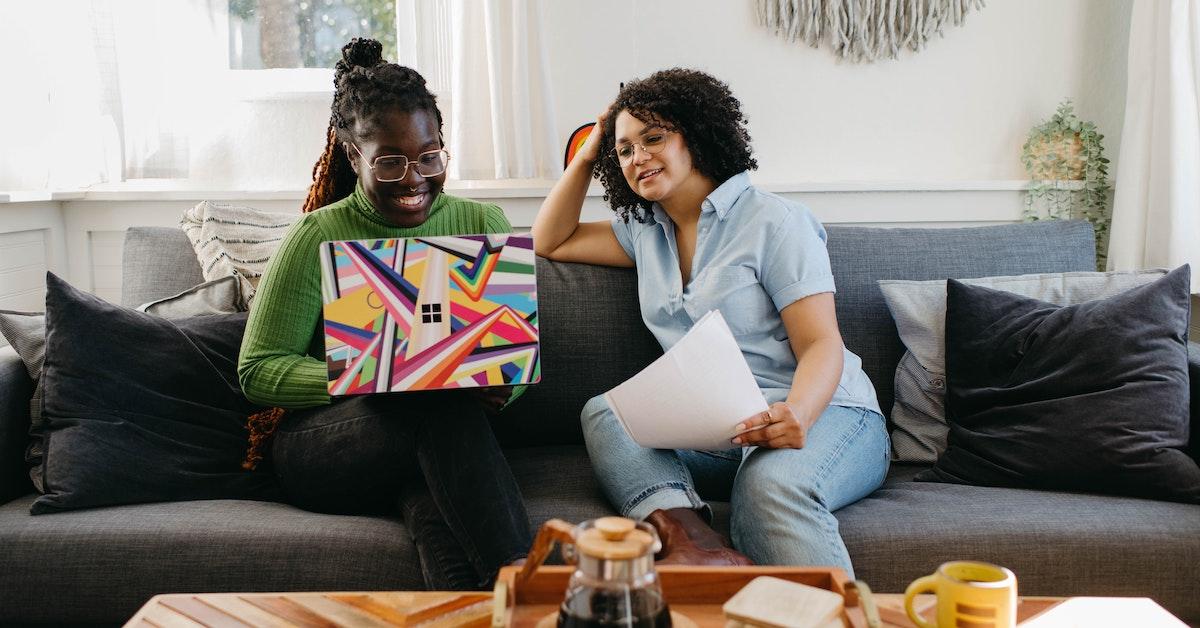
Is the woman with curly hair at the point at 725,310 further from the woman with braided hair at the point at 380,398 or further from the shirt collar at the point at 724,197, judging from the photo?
the woman with braided hair at the point at 380,398

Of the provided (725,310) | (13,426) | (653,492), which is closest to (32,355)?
(13,426)

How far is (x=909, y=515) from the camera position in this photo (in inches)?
61.0

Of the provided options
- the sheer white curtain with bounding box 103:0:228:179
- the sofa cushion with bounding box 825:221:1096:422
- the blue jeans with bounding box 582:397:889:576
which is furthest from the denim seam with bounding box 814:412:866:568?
the sheer white curtain with bounding box 103:0:228:179

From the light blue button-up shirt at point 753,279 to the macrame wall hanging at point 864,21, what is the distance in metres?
0.79

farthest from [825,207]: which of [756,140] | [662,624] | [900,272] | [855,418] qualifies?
[662,624]

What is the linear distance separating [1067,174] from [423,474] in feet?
5.90

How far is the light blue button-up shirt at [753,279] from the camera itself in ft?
5.66

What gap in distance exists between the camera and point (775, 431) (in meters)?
1.55

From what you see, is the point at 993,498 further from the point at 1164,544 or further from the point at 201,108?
the point at 201,108

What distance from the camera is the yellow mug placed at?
90 centimetres

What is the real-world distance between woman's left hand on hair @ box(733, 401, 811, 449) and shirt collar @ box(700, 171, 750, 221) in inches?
16.7

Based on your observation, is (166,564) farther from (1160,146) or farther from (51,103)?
(1160,146)

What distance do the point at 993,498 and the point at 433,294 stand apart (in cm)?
98

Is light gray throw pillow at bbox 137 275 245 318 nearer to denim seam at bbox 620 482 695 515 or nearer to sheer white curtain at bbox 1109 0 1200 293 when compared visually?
denim seam at bbox 620 482 695 515
